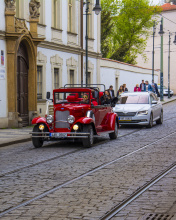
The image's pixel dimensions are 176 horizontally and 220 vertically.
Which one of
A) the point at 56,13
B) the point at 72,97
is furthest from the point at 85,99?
the point at 56,13

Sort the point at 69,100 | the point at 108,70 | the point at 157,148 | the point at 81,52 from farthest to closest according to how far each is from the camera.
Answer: the point at 108,70 → the point at 81,52 → the point at 69,100 → the point at 157,148

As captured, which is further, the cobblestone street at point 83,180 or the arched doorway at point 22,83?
the arched doorway at point 22,83

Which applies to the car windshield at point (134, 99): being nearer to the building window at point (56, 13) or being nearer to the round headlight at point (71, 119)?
the building window at point (56, 13)

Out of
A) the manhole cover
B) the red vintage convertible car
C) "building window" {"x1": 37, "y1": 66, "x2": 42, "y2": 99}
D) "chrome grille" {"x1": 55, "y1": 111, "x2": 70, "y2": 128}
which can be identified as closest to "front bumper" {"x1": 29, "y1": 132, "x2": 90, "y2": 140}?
the red vintage convertible car

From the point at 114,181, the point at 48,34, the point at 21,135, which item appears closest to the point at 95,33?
the point at 48,34

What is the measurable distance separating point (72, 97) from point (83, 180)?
23.0 ft

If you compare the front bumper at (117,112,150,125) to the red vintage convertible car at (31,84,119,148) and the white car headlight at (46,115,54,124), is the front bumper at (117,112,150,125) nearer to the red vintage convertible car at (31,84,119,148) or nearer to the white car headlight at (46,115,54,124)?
the red vintage convertible car at (31,84,119,148)

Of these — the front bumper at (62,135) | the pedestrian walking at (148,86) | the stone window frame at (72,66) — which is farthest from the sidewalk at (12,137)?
the pedestrian walking at (148,86)

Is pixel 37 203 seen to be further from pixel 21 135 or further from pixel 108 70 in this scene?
pixel 108 70

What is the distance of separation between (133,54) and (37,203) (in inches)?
2756

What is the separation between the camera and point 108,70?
40.0 metres

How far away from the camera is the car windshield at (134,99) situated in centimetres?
2350

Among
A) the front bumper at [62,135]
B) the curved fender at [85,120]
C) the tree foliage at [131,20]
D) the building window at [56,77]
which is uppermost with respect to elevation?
the tree foliage at [131,20]

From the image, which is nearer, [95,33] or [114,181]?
[114,181]
